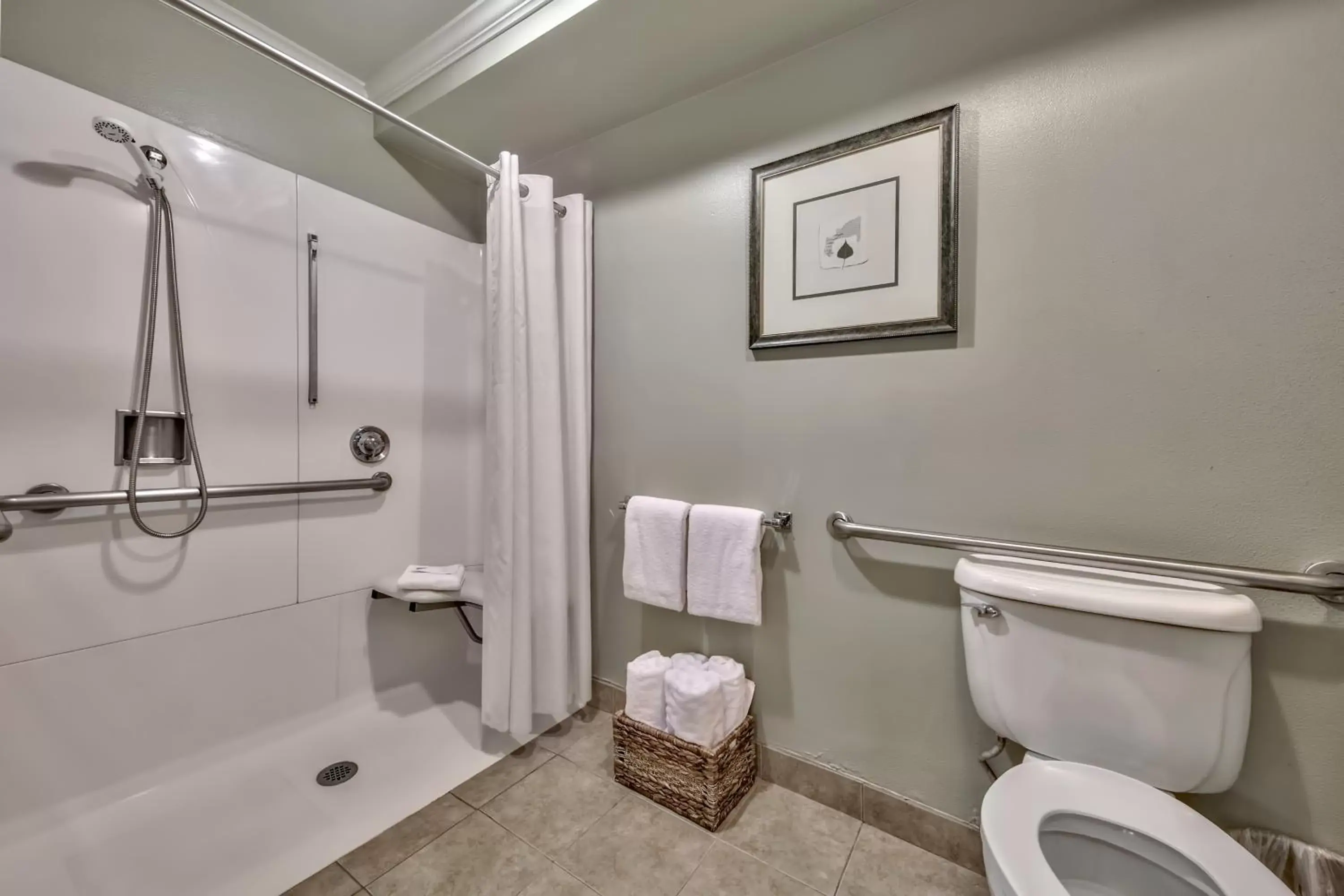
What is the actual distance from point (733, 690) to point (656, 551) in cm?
44

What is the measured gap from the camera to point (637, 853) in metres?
1.20

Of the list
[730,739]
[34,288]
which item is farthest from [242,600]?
[730,739]

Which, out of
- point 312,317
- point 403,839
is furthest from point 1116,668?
point 312,317

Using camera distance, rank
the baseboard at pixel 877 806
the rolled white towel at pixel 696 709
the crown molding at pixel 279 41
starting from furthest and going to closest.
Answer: the crown molding at pixel 279 41
the rolled white towel at pixel 696 709
the baseboard at pixel 877 806

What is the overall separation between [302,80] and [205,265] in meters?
0.77

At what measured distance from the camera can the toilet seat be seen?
69cm

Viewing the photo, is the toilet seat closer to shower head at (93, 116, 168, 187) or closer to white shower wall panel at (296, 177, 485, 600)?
white shower wall panel at (296, 177, 485, 600)

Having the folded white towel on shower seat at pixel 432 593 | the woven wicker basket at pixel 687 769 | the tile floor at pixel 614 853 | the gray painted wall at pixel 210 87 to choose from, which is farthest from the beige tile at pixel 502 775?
the gray painted wall at pixel 210 87

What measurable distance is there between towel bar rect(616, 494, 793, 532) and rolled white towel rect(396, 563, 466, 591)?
106 cm

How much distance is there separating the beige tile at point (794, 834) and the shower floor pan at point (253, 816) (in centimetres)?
80

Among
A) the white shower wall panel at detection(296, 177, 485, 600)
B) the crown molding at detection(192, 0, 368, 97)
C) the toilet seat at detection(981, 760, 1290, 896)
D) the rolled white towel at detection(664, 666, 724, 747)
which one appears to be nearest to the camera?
the toilet seat at detection(981, 760, 1290, 896)

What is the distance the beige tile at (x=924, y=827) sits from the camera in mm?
1162

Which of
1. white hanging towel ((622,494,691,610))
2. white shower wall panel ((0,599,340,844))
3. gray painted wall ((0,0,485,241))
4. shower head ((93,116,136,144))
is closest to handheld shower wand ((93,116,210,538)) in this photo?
shower head ((93,116,136,144))

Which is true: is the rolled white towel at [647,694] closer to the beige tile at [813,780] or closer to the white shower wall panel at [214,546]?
the beige tile at [813,780]
